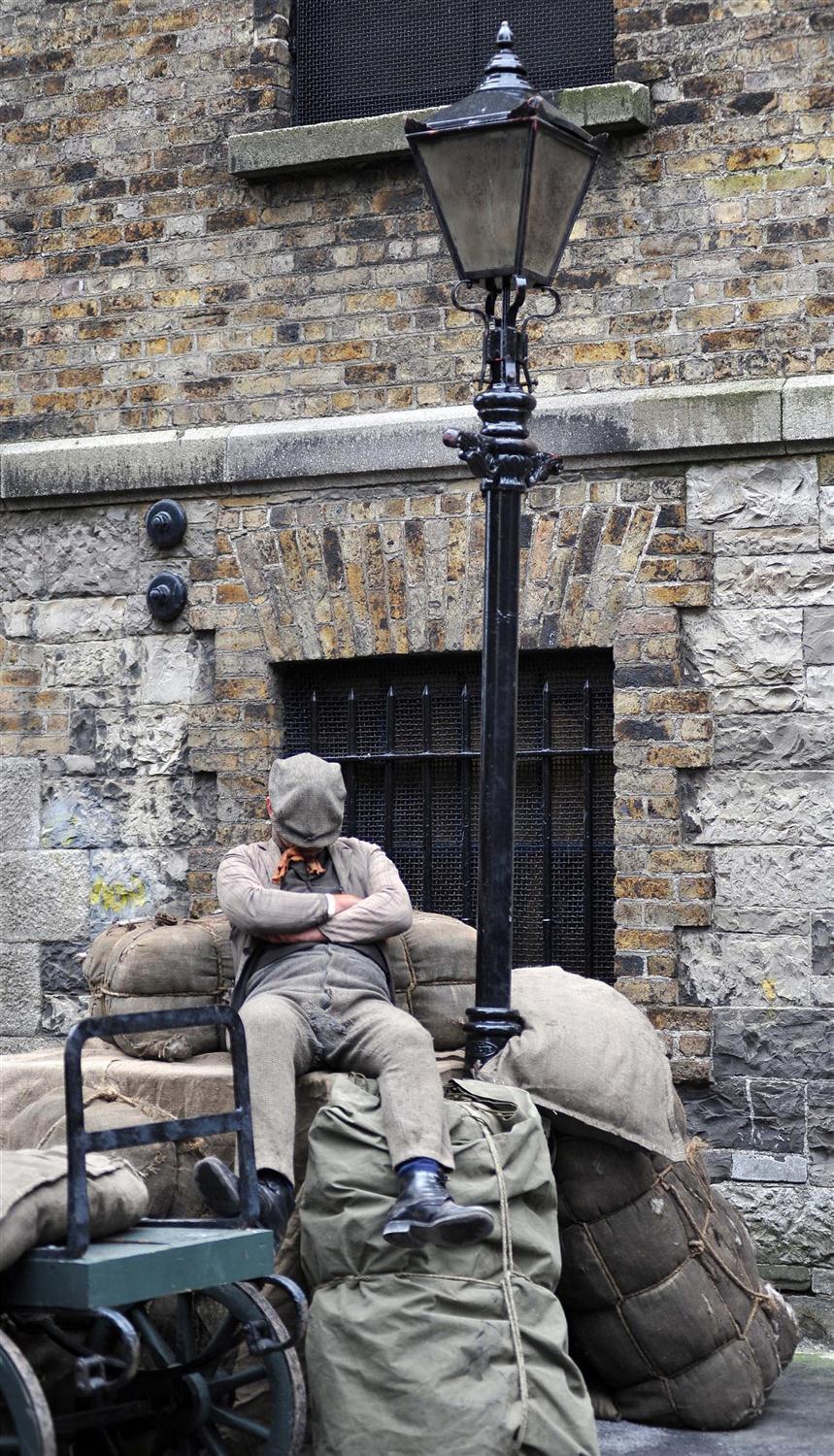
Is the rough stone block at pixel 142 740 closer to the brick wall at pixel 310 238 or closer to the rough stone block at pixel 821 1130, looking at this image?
the brick wall at pixel 310 238

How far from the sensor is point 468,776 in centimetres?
688

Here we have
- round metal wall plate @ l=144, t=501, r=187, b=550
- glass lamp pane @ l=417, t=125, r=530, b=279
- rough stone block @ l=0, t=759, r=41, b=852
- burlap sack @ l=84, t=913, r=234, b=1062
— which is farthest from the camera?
rough stone block @ l=0, t=759, r=41, b=852

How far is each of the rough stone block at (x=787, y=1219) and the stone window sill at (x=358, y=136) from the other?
130 inches

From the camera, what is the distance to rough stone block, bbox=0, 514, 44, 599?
750 centimetres

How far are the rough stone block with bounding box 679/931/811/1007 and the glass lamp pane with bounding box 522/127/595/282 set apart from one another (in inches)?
85.0

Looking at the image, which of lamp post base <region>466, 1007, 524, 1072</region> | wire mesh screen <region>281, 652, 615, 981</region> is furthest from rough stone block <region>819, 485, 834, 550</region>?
lamp post base <region>466, 1007, 524, 1072</region>

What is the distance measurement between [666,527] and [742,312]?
0.70 metres

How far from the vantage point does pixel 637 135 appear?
6621 millimetres

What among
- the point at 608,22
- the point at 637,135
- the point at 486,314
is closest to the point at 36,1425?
the point at 486,314

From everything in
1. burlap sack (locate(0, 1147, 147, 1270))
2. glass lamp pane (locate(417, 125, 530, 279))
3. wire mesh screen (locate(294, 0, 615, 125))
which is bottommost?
burlap sack (locate(0, 1147, 147, 1270))

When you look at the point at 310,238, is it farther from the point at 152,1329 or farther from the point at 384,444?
the point at 152,1329

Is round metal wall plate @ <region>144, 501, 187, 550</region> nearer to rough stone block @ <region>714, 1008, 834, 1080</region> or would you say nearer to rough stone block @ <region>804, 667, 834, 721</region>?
rough stone block @ <region>804, 667, 834, 721</region>

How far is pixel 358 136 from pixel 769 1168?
3.54 m

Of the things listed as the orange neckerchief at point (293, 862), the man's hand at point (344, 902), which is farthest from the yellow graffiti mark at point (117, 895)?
the man's hand at point (344, 902)
